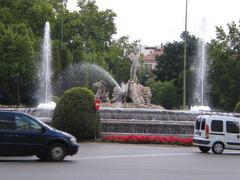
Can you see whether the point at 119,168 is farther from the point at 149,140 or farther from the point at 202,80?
the point at 202,80

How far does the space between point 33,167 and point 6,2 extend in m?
58.4

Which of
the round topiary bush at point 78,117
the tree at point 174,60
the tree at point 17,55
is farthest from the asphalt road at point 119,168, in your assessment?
the tree at point 174,60

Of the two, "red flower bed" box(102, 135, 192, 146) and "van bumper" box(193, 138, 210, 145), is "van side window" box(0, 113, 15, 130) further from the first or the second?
"red flower bed" box(102, 135, 192, 146)

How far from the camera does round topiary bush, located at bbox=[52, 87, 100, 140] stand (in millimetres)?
32344

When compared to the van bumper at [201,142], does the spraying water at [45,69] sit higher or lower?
higher

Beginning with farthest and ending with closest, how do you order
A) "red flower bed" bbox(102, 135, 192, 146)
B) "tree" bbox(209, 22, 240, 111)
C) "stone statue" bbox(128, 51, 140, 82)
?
"tree" bbox(209, 22, 240, 111) → "stone statue" bbox(128, 51, 140, 82) → "red flower bed" bbox(102, 135, 192, 146)

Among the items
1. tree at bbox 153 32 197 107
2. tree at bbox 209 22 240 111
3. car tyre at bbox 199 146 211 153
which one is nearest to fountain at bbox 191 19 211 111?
tree at bbox 209 22 240 111

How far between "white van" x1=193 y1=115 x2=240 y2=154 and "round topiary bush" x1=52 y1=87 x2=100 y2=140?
6.26m

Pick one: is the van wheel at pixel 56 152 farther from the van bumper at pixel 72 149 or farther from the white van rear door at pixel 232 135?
the white van rear door at pixel 232 135

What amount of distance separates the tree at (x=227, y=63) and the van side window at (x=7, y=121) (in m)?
52.2

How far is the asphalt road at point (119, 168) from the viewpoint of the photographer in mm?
15812

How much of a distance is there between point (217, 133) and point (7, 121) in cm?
1137

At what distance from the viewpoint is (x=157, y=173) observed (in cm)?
1711

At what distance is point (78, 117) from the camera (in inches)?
1273
